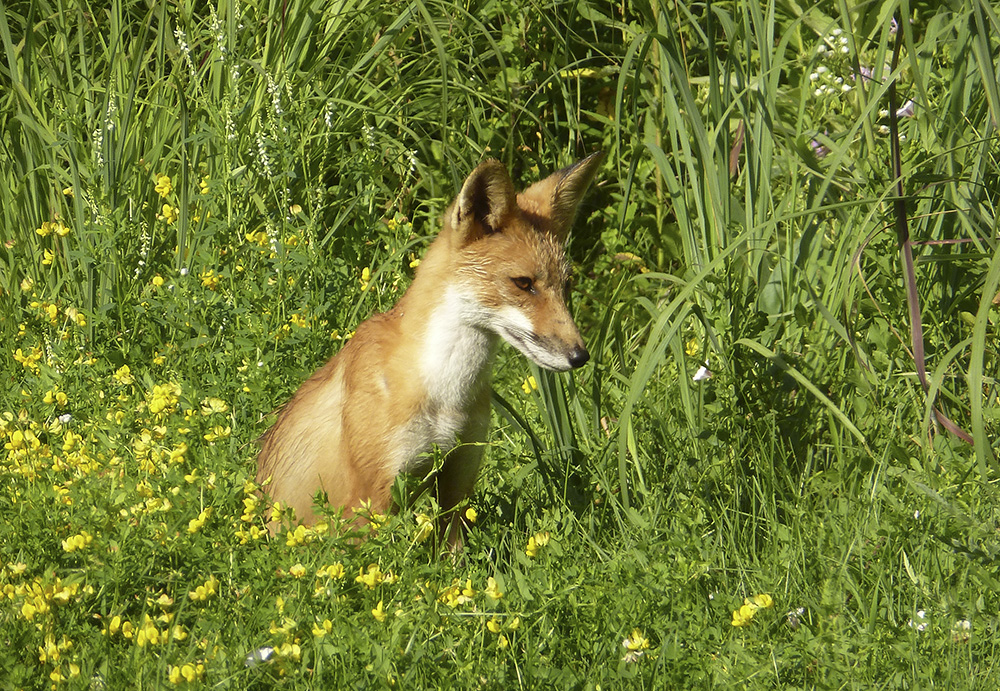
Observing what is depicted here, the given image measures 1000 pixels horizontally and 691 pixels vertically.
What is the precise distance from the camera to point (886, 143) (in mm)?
4539

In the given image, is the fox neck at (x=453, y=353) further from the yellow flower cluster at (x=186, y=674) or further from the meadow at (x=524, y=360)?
the yellow flower cluster at (x=186, y=674)

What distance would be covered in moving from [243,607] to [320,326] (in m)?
1.91

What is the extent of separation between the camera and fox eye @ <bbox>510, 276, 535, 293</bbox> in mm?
3977

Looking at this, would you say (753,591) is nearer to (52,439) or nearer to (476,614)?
(476,614)

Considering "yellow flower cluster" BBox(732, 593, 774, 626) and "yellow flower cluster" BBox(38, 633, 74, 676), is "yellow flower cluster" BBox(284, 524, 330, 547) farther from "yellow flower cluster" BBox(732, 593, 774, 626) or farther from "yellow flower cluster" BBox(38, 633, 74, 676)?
"yellow flower cluster" BBox(732, 593, 774, 626)

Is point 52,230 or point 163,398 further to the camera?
point 52,230

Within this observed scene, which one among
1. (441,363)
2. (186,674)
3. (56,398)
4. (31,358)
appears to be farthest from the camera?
(31,358)

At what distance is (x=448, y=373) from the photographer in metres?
3.86

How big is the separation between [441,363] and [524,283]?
442 mm

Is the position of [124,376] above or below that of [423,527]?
below

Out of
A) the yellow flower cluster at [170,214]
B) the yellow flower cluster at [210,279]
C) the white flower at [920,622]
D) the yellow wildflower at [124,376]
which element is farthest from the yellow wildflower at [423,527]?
the yellow flower cluster at [170,214]

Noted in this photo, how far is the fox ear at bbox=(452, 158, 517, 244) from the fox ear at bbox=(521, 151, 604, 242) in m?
0.27

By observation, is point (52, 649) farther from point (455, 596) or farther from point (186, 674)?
point (455, 596)

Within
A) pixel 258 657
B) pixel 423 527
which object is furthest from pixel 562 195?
pixel 258 657
